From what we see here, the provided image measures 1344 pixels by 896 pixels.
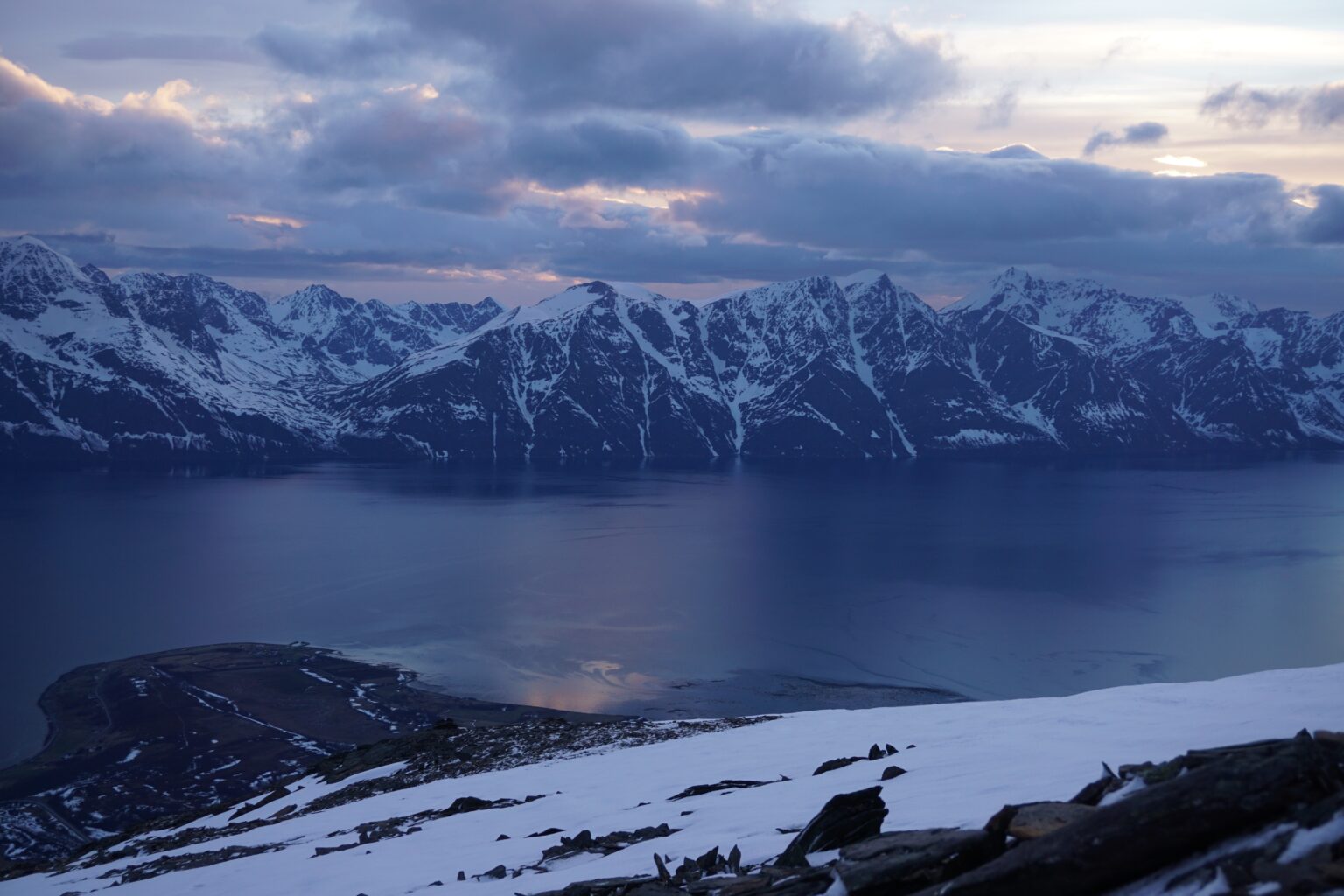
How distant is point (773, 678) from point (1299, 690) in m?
61.7

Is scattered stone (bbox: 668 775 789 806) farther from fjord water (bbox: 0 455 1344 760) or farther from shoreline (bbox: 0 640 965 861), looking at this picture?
fjord water (bbox: 0 455 1344 760)

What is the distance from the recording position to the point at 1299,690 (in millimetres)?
17500

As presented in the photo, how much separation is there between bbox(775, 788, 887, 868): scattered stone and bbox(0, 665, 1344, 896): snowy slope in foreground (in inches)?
11.6

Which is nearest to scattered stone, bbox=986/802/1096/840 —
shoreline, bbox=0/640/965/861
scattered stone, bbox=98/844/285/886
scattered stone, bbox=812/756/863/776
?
scattered stone, bbox=812/756/863/776

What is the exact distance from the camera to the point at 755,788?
63.1ft

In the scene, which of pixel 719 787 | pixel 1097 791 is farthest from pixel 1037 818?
pixel 719 787

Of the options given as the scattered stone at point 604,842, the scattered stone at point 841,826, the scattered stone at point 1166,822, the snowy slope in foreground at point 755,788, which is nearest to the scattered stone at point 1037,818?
the scattered stone at point 1166,822

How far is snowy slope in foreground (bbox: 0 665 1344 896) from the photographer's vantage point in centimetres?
1436

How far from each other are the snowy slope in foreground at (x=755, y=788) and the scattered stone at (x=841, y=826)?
0.96 ft

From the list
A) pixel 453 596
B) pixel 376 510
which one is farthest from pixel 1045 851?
pixel 376 510

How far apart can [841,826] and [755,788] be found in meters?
6.61

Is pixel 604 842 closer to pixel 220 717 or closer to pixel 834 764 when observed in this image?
pixel 834 764

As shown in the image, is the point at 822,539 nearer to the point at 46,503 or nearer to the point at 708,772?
the point at 708,772

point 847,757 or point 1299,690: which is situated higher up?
point 1299,690
